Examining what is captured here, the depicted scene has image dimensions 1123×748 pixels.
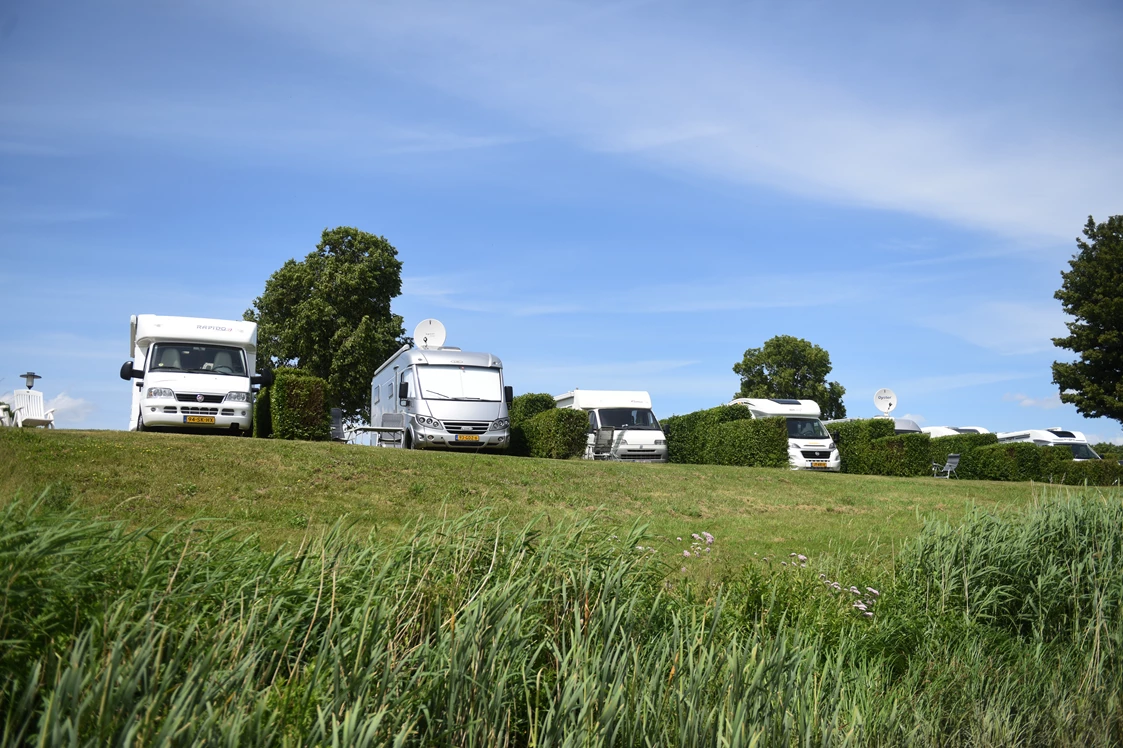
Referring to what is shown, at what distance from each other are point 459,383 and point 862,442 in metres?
14.3

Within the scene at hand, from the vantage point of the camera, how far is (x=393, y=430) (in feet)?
73.2

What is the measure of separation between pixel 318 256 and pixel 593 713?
40565 mm

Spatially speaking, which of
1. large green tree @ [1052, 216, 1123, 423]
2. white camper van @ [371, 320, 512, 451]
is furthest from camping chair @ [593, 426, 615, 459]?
large green tree @ [1052, 216, 1123, 423]

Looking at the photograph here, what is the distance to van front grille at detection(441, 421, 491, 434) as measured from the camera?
67.9 ft

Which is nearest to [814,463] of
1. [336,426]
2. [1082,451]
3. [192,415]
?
[1082,451]

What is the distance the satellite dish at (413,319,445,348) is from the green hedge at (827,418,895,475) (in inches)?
534

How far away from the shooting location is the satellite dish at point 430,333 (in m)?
24.5

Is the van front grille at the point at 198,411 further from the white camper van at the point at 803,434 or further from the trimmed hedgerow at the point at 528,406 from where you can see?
the white camper van at the point at 803,434

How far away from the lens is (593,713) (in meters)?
4.42

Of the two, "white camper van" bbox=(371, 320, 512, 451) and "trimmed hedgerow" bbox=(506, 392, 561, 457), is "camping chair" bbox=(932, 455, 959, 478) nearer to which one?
"trimmed hedgerow" bbox=(506, 392, 561, 457)

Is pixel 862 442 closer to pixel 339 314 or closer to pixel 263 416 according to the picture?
pixel 263 416

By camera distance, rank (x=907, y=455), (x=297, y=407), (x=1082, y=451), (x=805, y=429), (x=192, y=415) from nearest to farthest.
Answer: (x=192, y=415)
(x=297, y=407)
(x=805, y=429)
(x=907, y=455)
(x=1082, y=451)

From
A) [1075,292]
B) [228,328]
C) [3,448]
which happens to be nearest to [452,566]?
[3,448]

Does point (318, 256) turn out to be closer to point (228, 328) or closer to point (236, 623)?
point (228, 328)
